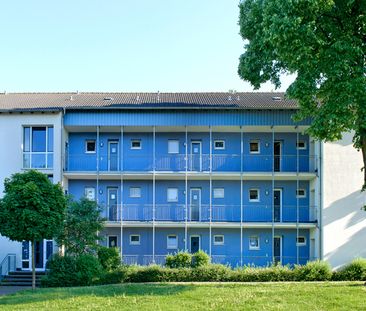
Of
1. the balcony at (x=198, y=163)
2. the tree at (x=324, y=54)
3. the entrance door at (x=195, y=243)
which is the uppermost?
the tree at (x=324, y=54)

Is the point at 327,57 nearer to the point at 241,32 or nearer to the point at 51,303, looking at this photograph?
the point at 241,32

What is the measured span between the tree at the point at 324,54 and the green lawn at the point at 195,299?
5570 mm

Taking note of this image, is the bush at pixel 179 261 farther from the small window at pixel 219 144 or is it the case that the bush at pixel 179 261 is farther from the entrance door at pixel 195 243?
the small window at pixel 219 144

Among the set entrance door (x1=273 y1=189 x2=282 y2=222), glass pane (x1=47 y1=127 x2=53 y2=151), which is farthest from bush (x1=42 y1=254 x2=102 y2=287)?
entrance door (x1=273 y1=189 x2=282 y2=222)

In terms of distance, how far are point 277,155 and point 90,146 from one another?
10.4 m

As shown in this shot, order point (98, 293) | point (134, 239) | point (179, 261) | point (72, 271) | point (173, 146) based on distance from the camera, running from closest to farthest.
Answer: point (98, 293) → point (72, 271) → point (179, 261) → point (134, 239) → point (173, 146)

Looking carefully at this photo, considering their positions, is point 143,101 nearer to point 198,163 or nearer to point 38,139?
point 198,163

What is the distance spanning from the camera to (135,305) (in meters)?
15.2

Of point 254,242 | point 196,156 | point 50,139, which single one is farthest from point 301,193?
point 50,139

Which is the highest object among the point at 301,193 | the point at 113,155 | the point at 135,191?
the point at 113,155

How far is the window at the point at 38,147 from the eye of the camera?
29469mm

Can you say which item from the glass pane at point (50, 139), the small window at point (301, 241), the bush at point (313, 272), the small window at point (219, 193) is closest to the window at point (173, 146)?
the small window at point (219, 193)

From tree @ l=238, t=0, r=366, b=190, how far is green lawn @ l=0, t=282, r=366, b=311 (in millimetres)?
5570

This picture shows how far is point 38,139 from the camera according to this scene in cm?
2977
